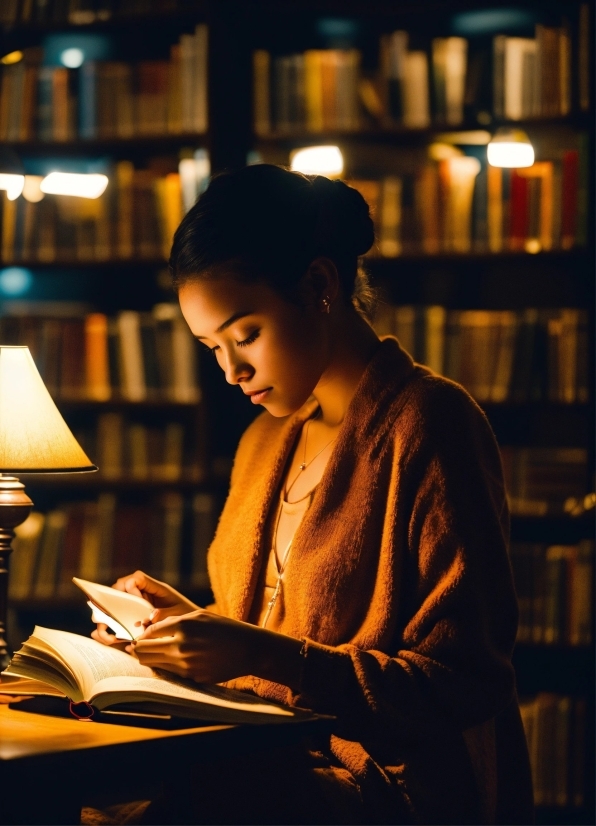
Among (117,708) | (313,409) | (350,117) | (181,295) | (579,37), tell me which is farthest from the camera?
(350,117)

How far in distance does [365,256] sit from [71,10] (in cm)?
118

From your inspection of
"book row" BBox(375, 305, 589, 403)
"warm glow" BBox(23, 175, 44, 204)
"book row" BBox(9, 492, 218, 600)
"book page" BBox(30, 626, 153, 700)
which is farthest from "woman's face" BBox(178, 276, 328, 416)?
"warm glow" BBox(23, 175, 44, 204)

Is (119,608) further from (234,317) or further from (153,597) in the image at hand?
(234,317)

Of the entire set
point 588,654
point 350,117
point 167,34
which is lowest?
point 588,654

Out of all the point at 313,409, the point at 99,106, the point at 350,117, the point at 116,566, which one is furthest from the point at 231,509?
the point at 99,106

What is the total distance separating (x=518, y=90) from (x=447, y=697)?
6.43ft

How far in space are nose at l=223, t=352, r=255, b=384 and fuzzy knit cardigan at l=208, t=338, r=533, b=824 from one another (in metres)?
0.16

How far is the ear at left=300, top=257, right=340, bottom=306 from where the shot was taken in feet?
4.74

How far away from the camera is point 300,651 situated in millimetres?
1189

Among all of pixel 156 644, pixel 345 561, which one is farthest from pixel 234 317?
pixel 156 644

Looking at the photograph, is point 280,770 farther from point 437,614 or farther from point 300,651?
point 437,614

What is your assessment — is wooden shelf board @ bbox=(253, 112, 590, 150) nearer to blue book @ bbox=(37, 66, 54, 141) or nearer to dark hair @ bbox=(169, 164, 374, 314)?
blue book @ bbox=(37, 66, 54, 141)

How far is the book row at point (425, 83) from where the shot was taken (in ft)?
8.68

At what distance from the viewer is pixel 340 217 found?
4.95ft
